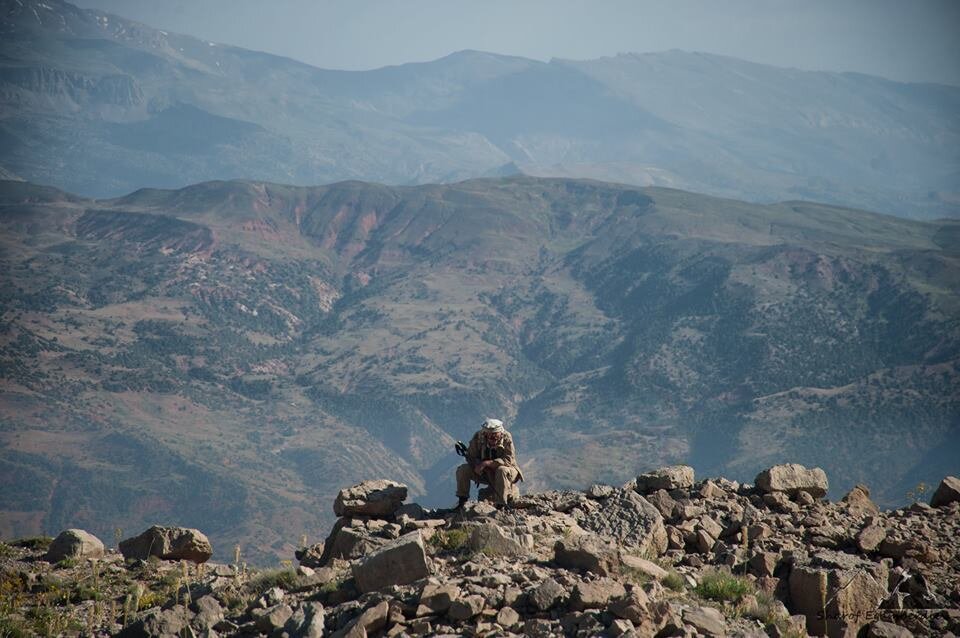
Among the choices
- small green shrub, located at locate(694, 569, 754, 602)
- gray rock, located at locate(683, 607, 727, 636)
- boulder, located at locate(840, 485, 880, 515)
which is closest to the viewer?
gray rock, located at locate(683, 607, 727, 636)

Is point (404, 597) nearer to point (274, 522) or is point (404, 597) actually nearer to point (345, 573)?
point (345, 573)

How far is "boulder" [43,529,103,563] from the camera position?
2228 centimetres

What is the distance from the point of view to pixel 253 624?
15164 millimetres

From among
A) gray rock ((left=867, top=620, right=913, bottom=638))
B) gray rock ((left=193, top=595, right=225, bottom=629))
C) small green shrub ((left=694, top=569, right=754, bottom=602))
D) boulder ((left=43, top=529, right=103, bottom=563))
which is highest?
small green shrub ((left=694, top=569, right=754, bottom=602))

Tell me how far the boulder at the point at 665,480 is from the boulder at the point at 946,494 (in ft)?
21.1

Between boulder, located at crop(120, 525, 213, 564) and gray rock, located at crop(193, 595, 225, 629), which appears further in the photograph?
boulder, located at crop(120, 525, 213, 564)

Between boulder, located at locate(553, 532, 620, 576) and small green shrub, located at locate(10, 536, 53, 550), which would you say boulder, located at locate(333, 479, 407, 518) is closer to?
boulder, located at locate(553, 532, 620, 576)

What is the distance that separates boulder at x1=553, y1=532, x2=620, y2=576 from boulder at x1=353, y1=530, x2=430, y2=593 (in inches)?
89.5

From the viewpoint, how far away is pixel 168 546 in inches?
879

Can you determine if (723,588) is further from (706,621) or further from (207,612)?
(207,612)

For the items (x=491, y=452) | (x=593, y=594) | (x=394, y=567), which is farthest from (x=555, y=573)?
(x=491, y=452)

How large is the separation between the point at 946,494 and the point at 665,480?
7.40 meters

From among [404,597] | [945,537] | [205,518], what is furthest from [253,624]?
[205,518]

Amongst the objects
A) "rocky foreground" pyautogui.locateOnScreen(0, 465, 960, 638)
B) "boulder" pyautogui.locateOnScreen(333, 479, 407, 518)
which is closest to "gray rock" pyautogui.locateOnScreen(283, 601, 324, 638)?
"rocky foreground" pyautogui.locateOnScreen(0, 465, 960, 638)
